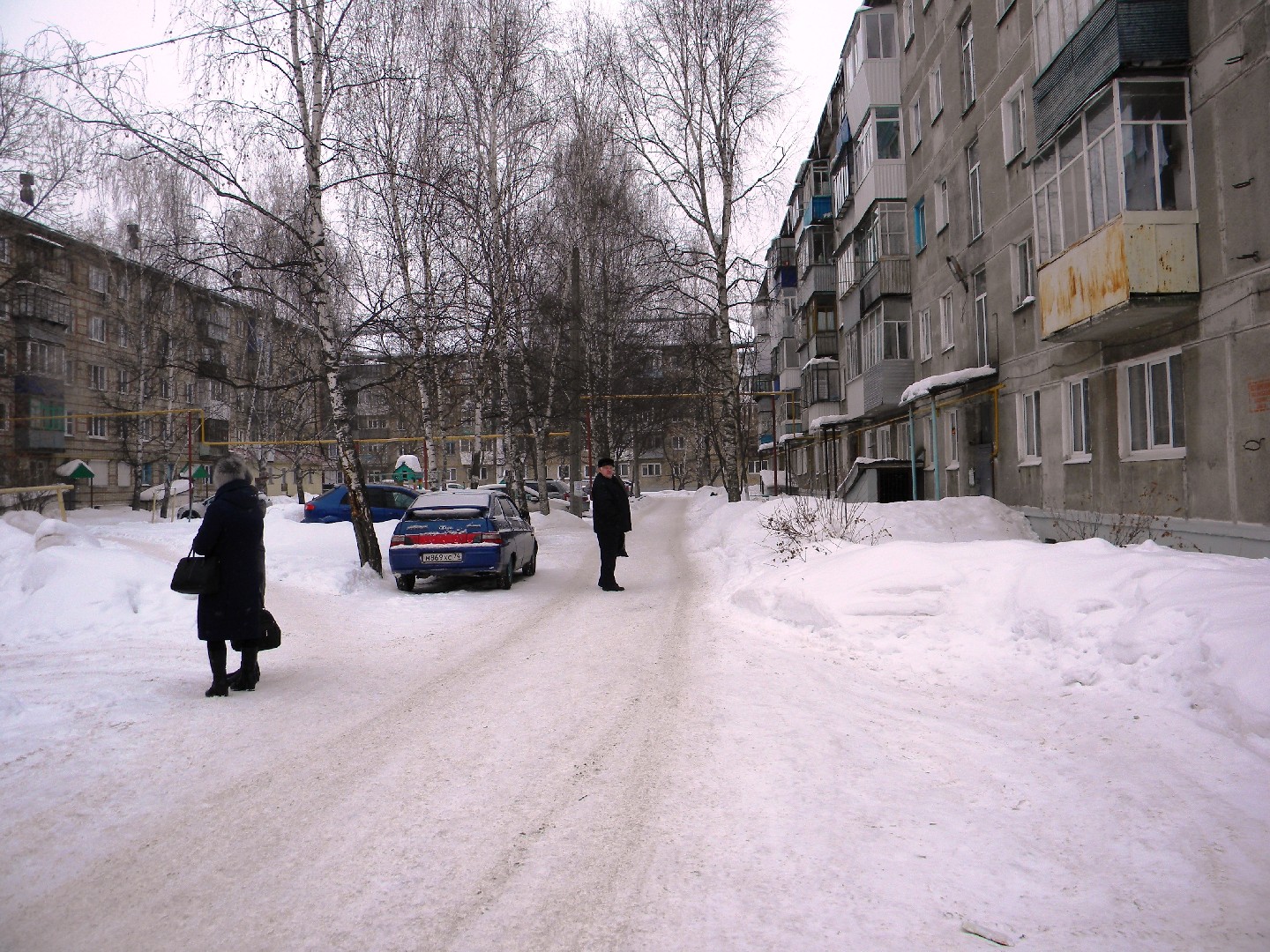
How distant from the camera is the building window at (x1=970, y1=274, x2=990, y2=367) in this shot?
1892 cm

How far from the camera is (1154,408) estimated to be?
1245cm

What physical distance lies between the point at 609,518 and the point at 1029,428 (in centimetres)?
943

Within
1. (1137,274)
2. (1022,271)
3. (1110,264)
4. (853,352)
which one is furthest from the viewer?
(853,352)

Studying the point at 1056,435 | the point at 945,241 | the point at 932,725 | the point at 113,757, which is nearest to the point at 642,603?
the point at 932,725

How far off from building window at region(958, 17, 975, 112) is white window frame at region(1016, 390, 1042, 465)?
726cm

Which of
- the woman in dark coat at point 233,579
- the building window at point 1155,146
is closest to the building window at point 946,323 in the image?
the building window at point 1155,146

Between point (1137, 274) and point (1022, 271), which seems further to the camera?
point (1022, 271)

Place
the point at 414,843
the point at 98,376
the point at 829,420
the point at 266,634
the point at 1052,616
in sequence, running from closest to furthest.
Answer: the point at 414,843 → the point at 266,634 → the point at 1052,616 → the point at 829,420 → the point at 98,376

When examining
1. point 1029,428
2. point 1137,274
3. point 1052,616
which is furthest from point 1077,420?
point 1052,616

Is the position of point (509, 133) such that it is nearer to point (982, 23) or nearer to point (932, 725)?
point (982, 23)

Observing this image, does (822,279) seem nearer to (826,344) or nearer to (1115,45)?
(826,344)

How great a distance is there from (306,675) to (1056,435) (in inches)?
535

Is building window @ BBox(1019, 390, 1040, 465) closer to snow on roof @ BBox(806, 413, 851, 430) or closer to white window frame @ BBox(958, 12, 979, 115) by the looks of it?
white window frame @ BBox(958, 12, 979, 115)

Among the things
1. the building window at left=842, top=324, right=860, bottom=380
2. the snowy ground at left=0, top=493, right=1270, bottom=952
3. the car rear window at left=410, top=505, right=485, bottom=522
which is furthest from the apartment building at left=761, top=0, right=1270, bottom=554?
the car rear window at left=410, top=505, right=485, bottom=522
